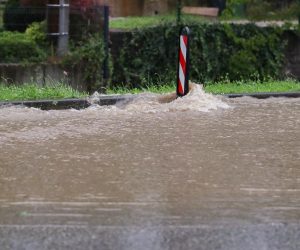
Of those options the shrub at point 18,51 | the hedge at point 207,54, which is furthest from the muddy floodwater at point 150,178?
the hedge at point 207,54

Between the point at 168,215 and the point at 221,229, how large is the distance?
1.85 ft

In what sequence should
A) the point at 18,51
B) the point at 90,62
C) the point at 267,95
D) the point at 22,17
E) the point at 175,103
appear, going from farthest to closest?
the point at 22,17 < the point at 90,62 < the point at 18,51 < the point at 267,95 < the point at 175,103

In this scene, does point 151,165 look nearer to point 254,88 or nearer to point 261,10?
point 254,88

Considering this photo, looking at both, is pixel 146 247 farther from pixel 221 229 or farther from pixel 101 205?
pixel 101 205

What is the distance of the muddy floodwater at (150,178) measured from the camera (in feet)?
20.4

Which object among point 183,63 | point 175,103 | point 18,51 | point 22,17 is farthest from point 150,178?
point 22,17

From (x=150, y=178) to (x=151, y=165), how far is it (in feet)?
2.05

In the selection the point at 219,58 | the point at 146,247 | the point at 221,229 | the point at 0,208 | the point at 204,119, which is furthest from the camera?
the point at 219,58

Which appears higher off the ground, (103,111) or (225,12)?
(225,12)

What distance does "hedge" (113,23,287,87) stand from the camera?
1811cm

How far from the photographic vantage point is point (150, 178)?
802 centimetres

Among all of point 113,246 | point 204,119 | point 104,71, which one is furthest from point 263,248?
point 104,71

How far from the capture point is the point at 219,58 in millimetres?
18734

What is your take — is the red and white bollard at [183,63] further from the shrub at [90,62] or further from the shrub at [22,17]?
the shrub at [22,17]
